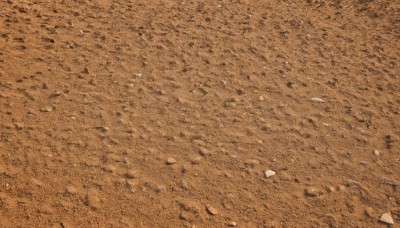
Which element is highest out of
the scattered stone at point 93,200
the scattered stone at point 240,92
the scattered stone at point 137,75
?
the scattered stone at point 240,92

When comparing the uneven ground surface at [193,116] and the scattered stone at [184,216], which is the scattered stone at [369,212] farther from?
the scattered stone at [184,216]

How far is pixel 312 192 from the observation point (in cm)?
342

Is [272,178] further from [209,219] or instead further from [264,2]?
[264,2]

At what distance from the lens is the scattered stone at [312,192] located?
3.40 metres

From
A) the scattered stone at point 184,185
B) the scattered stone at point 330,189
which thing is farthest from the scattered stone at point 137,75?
the scattered stone at point 330,189

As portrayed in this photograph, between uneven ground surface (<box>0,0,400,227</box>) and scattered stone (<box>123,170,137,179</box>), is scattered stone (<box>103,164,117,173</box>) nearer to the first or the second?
uneven ground surface (<box>0,0,400,227</box>)

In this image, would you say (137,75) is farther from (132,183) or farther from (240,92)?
(132,183)

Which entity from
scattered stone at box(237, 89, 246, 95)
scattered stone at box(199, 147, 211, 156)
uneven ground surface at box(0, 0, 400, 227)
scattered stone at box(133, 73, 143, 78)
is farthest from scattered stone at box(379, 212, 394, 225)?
scattered stone at box(133, 73, 143, 78)

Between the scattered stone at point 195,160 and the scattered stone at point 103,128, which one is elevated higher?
the scattered stone at point 195,160

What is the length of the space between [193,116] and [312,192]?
140cm

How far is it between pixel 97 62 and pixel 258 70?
75.9 inches

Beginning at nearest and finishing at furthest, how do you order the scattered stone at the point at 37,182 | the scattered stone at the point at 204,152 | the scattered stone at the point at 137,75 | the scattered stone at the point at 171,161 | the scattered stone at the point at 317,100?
1. the scattered stone at the point at 37,182
2. the scattered stone at the point at 171,161
3. the scattered stone at the point at 204,152
4. the scattered stone at the point at 317,100
5. the scattered stone at the point at 137,75

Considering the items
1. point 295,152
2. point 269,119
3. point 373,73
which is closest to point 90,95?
point 269,119

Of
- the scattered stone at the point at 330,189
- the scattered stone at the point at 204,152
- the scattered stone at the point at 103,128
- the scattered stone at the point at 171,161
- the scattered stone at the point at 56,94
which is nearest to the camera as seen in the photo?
the scattered stone at the point at 330,189
